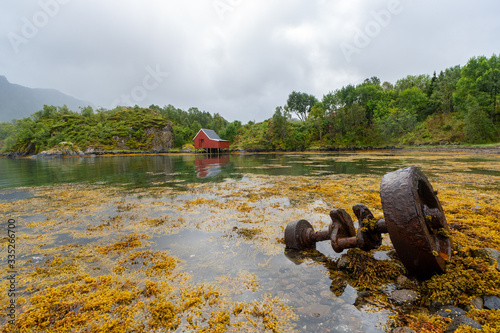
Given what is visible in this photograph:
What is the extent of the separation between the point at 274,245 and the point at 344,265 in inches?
71.4

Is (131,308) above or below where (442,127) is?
below

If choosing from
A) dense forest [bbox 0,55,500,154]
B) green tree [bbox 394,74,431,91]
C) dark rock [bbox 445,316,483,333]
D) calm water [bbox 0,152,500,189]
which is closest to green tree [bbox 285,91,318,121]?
dense forest [bbox 0,55,500,154]

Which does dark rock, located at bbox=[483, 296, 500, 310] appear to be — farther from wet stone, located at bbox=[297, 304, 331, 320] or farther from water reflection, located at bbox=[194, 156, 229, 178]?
water reflection, located at bbox=[194, 156, 229, 178]

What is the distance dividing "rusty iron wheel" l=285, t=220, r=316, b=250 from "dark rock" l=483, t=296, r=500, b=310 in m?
2.86

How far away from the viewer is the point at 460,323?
2.69m

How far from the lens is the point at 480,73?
64438 millimetres

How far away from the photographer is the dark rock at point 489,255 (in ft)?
12.4

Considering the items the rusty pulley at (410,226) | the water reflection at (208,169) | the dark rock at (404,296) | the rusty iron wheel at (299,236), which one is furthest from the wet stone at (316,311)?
the water reflection at (208,169)

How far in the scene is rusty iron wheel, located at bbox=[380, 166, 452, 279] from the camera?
130 inches

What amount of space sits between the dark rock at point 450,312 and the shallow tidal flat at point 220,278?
122 millimetres

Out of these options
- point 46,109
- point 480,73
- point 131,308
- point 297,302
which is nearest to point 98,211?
point 131,308

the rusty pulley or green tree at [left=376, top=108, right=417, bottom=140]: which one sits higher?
green tree at [left=376, top=108, right=417, bottom=140]

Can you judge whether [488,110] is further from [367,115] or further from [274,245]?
[274,245]

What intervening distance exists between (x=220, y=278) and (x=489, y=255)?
4899mm
